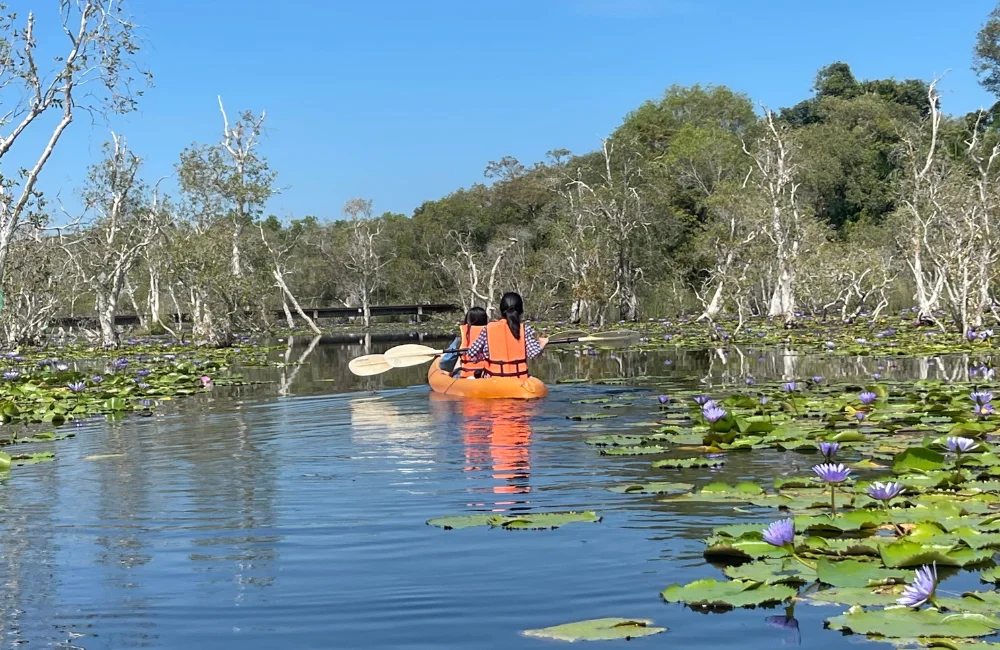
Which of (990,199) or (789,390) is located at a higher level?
(990,199)

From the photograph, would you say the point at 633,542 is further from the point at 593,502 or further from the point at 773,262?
the point at 773,262

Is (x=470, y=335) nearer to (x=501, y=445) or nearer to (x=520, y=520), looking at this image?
(x=501, y=445)

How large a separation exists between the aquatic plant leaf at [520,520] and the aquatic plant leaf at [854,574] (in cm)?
169

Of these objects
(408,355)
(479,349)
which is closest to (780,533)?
(479,349)

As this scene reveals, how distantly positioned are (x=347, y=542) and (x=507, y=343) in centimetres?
657

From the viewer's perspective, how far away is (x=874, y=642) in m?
3.58

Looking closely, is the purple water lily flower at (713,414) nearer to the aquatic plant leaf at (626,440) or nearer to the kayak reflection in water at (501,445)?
the aquatic plant leaf at (626,440)

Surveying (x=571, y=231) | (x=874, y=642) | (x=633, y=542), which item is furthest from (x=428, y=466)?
(x=571, y=231)

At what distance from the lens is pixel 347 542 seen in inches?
214

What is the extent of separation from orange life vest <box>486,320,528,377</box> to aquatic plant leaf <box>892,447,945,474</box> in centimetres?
607

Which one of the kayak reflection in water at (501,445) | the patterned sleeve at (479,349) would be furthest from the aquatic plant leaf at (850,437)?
the patterned sleeve at (479,349)

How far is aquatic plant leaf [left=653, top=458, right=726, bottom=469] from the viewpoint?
6.98 m

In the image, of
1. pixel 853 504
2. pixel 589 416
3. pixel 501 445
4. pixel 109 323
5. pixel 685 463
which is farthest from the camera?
pixel 109 323

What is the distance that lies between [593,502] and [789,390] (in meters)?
4.41
